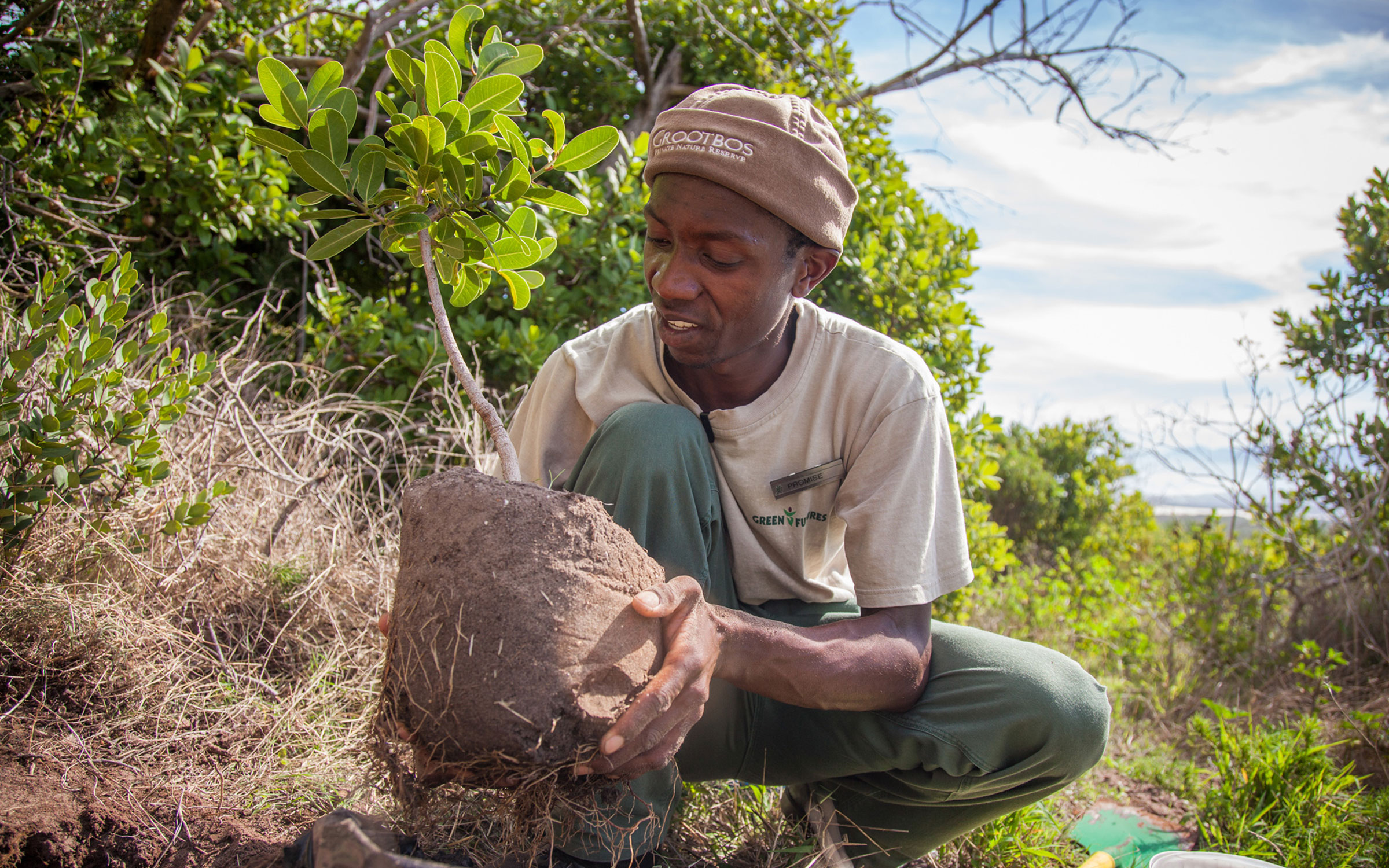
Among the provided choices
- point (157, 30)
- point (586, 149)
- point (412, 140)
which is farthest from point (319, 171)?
point (157, 30)

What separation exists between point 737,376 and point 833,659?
793 mm

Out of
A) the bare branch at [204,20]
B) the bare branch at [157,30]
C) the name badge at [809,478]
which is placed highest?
the bare branch at [204,20]

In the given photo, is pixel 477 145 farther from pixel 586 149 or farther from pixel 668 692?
pixel 668 692

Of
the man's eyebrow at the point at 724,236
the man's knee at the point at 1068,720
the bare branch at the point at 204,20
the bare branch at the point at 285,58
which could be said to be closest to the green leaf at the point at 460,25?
the man's eyebrow at the point at 724,236

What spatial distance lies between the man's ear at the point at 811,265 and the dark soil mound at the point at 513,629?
90cm

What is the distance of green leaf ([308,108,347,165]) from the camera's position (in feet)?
4.65

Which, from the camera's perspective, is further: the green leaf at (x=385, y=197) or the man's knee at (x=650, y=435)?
the man's knee at (x=650, y=435)

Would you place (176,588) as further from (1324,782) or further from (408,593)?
(1324,782)

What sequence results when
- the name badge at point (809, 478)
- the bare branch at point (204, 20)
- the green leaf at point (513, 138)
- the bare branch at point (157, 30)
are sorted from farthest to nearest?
the bare branch at point (204, 20), the bare branch at point (157, 30), the name badge at point (809, 478), the green leaf at point (513, 138)

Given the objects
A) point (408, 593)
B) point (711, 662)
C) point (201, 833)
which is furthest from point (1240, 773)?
point (201, 833)

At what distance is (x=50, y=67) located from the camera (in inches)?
123

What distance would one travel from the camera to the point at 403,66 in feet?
4.79

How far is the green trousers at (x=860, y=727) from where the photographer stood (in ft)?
5.63

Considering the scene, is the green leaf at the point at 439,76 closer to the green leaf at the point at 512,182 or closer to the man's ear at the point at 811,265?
the green leaf at the point at 512,182
